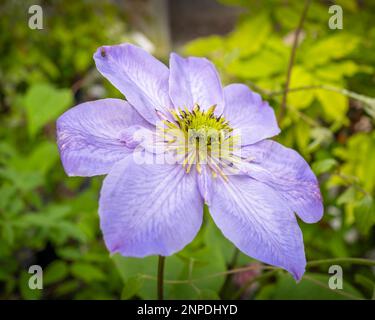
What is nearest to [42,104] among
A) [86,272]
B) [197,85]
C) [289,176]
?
[86,272]

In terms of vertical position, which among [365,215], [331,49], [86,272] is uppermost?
[331,49]

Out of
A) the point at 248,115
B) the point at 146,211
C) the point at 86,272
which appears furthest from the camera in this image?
the point at 86,272

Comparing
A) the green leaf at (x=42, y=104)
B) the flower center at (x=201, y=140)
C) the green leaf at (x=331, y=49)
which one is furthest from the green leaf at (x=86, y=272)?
the green leaf at (x=331, y=49)

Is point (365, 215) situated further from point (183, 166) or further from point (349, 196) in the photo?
point (183, 166)

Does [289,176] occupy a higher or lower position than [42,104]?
lower
